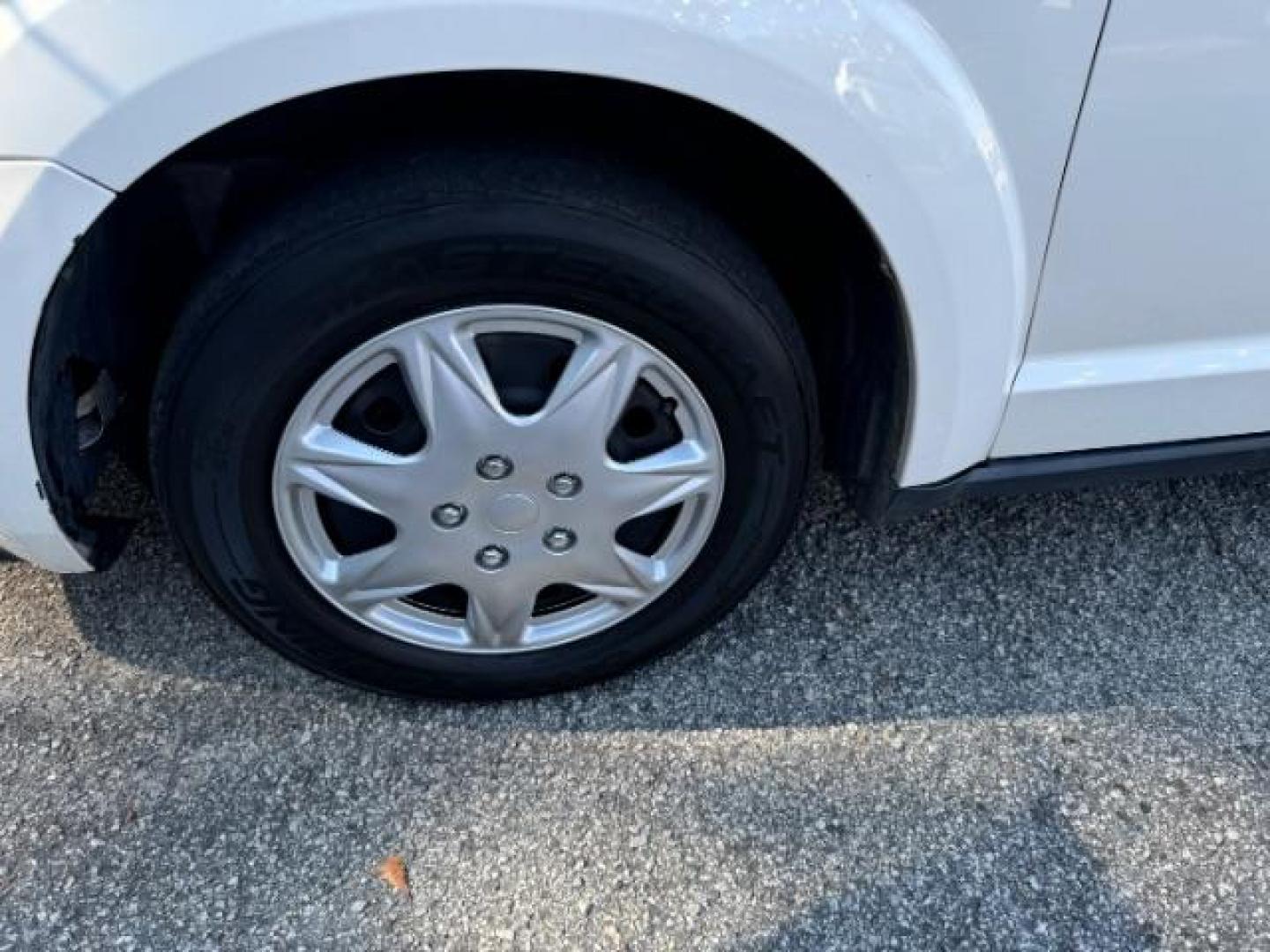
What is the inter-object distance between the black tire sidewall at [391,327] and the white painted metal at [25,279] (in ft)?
0.55

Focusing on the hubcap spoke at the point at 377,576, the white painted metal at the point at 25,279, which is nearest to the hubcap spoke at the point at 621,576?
the hubcap spoke at the point at 377,576

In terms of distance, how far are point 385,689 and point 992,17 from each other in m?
1.29

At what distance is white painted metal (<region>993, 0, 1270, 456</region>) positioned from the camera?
153cm

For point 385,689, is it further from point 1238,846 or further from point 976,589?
point 1238,846

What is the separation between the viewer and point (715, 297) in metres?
1.67

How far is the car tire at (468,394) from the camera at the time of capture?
5.22ft

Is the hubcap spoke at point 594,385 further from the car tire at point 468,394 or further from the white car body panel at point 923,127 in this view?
the white car body panel at point 923,127

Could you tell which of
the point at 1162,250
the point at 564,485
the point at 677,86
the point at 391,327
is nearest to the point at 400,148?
the point at 391,327

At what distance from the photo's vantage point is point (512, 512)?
1811 mm

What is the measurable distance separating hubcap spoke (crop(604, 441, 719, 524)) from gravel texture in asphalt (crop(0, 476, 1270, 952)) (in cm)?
39

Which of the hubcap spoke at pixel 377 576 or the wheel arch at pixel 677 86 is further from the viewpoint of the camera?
the hubcap spoke at pixel 377 576

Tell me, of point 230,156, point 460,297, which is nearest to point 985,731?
point 460,297

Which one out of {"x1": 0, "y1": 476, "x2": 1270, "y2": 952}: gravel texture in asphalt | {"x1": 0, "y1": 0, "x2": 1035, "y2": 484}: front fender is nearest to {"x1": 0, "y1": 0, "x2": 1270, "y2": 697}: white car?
{"x1": 0, "y1": 0, "x2": 1035, "y2": 484}: front fender

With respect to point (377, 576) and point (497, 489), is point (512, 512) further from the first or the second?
point (377, 576)
